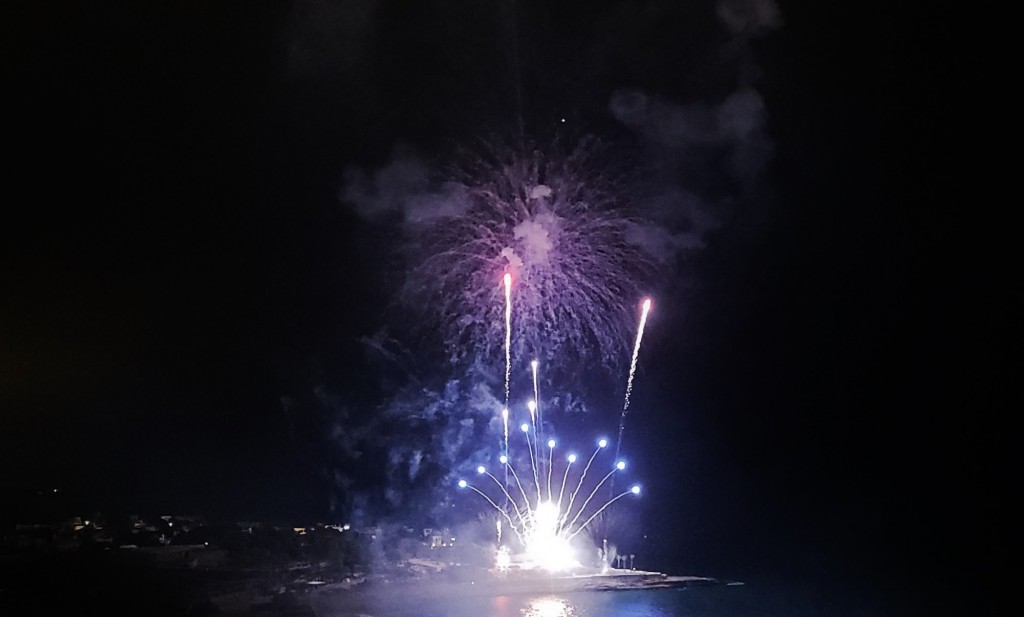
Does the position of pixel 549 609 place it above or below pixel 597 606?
below

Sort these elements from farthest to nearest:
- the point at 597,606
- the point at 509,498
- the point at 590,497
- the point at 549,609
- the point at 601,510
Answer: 1. the point at 601,510
2. the point at 590,497
3. the point at 509,498
4. the point at 597,606
5. the point at 549,609

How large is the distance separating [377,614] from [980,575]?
26849 mm

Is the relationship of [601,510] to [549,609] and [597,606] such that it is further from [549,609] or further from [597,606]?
[549,609]

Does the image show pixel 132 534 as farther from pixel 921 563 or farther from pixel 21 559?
pixel 921 563

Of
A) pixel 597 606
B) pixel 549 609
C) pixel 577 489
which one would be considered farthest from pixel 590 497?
pixel 549 609

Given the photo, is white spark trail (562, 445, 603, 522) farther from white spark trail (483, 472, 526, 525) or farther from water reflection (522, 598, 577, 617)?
water reflection (522, 598, 577, 617)

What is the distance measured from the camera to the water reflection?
726 inches

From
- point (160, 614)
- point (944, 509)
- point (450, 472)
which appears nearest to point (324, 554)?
point (450, 472)

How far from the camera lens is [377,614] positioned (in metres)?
17.2

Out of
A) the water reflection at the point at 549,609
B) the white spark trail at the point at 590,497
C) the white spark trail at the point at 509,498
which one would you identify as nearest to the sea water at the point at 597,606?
the water reflection at the point at 549,609

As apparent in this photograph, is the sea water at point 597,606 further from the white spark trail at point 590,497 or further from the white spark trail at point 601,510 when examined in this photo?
the white spark trail at point 590,497

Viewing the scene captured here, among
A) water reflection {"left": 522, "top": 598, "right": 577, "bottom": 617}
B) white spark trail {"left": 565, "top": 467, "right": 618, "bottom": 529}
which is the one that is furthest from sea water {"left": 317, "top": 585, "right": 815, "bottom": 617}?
white spark trail {"left": 565, "top": 467, "right": 618, "bottom": 529}

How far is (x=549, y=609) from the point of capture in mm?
19203

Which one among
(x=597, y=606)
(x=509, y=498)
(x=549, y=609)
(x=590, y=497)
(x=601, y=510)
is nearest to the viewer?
(x=549, y=609)
